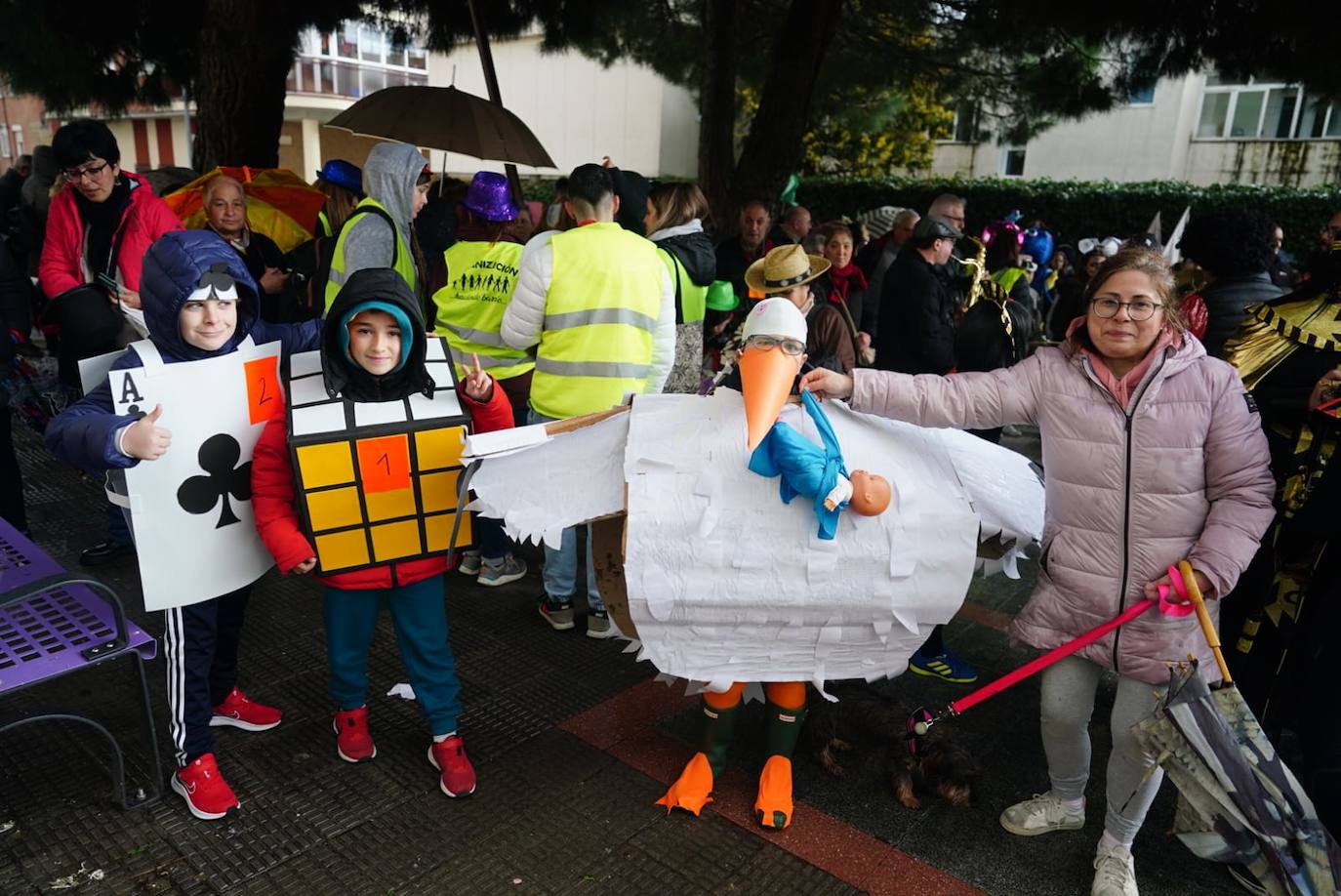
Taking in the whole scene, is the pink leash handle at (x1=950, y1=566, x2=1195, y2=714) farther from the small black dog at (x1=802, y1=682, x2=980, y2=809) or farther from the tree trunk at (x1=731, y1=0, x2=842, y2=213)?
the tree trunk at (x1=731, y1=0, x2=842, y2=213)

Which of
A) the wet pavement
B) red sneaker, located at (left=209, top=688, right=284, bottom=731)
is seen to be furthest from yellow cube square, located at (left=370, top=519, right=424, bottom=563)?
red sneaker, located at (left=209, top=688, right=284, bottom=731)

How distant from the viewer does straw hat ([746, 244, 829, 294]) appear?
3539 mm

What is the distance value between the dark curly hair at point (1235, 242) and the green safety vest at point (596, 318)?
2085 millimetres

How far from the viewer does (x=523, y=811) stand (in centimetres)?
295

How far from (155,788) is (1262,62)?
9547mm

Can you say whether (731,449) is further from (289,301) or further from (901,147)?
(901,147)

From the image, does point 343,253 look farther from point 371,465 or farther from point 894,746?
point 894,746

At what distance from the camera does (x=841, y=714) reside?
3295 mm

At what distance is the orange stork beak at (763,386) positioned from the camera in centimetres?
245

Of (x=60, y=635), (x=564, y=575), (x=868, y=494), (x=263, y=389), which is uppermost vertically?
(x=263, y=389)

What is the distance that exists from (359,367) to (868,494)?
4.92 feet

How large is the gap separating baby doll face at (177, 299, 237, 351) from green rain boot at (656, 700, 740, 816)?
1.84 m

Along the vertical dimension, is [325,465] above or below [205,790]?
above

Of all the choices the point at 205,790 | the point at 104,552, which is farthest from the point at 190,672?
the point at 104,552
